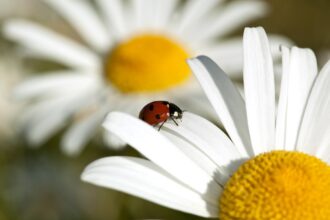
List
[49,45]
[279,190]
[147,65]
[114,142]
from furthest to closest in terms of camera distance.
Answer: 1. [49,45]
2. [147,65]
3. [114,142]
4. [279,190]

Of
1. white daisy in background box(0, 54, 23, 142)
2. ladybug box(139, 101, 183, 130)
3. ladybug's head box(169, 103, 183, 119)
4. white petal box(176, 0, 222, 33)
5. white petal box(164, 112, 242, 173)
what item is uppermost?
ladybug box(139, 101, 183, 130)

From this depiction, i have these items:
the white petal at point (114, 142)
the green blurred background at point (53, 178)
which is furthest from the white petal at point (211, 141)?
the green blurred background at point (53, 178)

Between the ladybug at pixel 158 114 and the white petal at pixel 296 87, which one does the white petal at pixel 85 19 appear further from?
the white petal at pixel 296 87

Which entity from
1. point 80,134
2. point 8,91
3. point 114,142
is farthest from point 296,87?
point 8,91

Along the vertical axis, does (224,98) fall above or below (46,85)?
above

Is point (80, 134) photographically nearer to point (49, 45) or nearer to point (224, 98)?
point (49, 45)

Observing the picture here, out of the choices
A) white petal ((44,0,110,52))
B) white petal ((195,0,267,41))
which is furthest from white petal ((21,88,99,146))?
white petal ((195,0,267,41))

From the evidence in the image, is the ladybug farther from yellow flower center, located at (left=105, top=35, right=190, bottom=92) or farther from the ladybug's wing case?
yellow flower center, located at (left=105, top=35, right=190, bottom=92)
